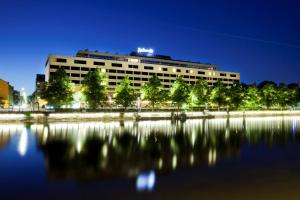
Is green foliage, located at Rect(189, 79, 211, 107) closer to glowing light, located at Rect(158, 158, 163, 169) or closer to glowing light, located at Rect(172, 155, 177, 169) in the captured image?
glowing light, located at Rect(172, 155, 177, 169)

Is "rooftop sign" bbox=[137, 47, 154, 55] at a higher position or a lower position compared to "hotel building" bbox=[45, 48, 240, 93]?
higher

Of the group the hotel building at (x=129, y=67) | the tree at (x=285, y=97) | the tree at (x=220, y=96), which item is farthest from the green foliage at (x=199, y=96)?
the tree at (x=285, y=97)

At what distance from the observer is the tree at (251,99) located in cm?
9719

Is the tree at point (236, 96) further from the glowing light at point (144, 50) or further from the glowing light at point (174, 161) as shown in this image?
the glowing light at point (174, 161)

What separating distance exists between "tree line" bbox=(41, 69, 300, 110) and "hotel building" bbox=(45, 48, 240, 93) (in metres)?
15.7

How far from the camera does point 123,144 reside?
23.6 m

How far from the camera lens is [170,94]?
85750 mm

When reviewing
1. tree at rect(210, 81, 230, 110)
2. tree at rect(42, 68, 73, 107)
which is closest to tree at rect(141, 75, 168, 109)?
tree at rect(210, 81, 230, 110)

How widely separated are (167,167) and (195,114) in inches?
2246

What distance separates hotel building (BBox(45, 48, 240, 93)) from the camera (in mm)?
107812

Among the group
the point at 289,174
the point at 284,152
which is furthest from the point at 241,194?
the point at 284,152

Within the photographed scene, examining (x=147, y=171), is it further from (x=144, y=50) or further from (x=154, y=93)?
(x=144, y=50)

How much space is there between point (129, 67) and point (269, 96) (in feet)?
196

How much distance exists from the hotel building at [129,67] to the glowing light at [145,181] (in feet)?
297
